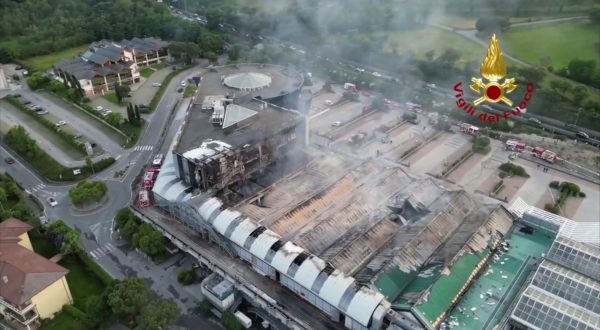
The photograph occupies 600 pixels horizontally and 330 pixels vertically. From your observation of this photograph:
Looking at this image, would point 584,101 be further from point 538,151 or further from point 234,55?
point 234,55

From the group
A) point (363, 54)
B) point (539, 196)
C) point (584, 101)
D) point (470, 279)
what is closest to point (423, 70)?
point (363, 54)

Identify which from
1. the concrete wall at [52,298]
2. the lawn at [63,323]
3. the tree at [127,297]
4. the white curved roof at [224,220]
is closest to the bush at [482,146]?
the white curved roof at [224,220]

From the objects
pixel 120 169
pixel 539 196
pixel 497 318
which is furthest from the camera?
pixel 120 169

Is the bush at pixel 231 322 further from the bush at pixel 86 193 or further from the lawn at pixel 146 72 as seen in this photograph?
the lawn at pixel 146 72

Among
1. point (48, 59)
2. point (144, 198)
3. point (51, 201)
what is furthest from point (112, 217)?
point (48, 59)

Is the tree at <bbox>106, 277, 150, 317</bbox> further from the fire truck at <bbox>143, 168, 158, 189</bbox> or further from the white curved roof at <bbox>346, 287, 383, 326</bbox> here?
the white curved roof at <bbox>346, 287, 383, 326</bbox>

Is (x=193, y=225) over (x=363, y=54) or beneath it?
beneath
